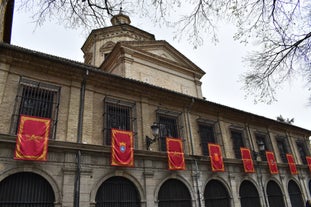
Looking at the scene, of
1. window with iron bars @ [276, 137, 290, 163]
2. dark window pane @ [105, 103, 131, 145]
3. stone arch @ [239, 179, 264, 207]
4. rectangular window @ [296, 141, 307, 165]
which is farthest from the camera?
rectangular window @ [296, 141, 307, 165]

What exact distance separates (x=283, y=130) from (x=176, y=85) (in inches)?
371

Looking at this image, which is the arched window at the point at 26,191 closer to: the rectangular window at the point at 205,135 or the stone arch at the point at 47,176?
the stone arch at the point at 47,176

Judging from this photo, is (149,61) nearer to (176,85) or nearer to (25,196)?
(176,85)

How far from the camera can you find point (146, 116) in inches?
447

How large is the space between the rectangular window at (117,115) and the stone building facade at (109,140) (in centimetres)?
5

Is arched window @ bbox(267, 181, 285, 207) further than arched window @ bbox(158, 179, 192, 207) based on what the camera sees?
Yes

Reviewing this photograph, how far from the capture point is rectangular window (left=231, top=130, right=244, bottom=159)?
14.3 meters

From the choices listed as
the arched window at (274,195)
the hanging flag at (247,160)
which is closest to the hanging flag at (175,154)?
the hanging flag at (247,160)

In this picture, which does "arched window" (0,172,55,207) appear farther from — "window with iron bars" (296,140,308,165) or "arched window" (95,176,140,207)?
"window with iron bars" (296,140,308,165)

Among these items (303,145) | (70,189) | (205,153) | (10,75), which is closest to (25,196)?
(70,189)

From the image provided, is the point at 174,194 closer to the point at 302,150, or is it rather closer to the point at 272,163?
the point at 272,163

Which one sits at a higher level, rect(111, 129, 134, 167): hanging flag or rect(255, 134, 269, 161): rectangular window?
rect(255, 134, 269, 161): rectangular window

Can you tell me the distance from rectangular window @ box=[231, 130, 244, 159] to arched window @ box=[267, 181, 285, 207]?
3104 mm

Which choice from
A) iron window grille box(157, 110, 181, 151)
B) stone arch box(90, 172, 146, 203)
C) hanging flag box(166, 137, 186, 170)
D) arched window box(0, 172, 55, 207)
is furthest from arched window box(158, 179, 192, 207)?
arched window box(0, 172, 55, 207)
